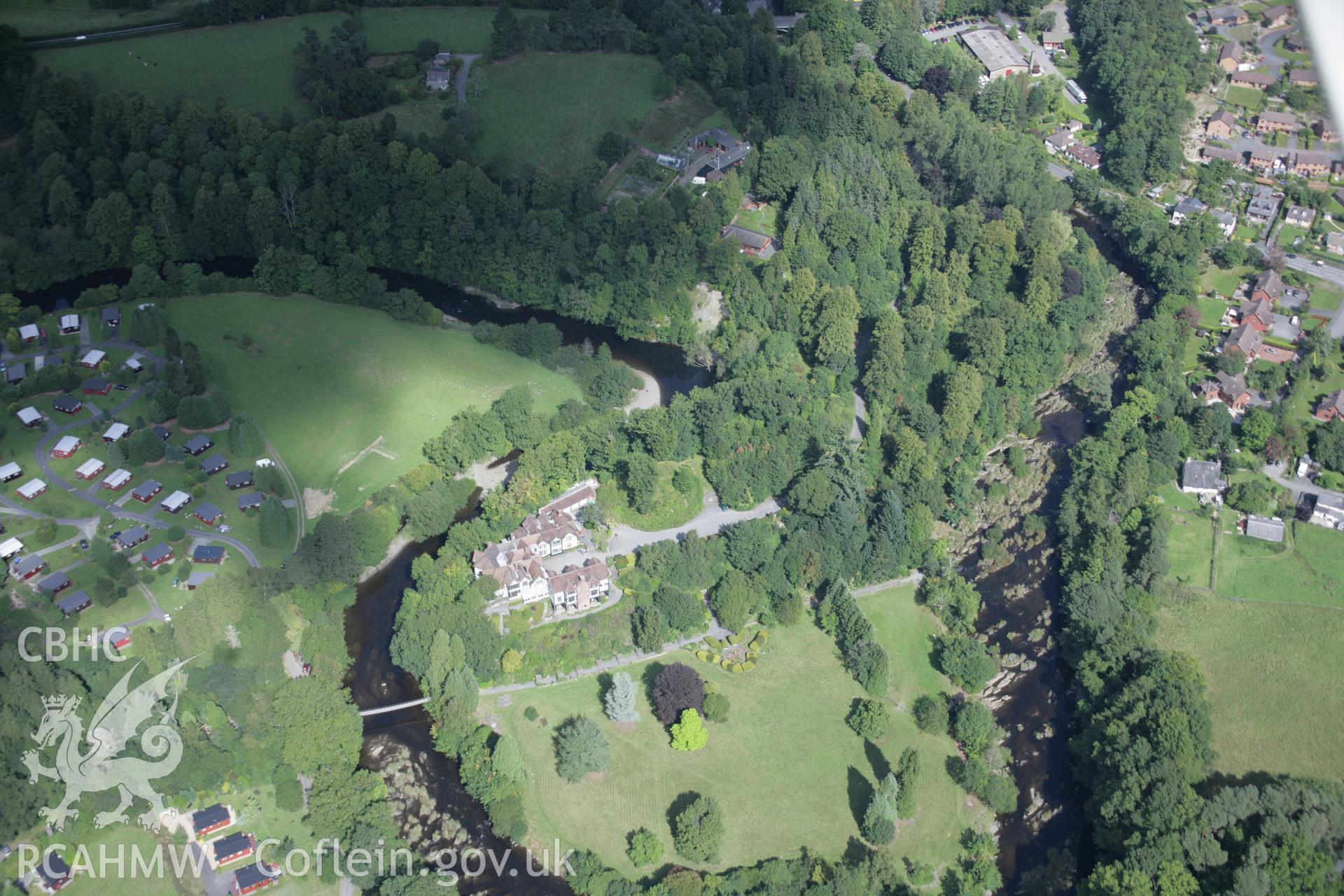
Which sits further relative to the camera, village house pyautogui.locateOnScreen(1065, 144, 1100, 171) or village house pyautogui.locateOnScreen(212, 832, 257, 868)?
village house pyautogui.locateOnScreen(1065, 144, 1100, 171)

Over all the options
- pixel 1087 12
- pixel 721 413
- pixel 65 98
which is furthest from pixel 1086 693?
pixel 65 98

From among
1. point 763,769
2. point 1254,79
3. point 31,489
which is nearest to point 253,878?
point 763,769

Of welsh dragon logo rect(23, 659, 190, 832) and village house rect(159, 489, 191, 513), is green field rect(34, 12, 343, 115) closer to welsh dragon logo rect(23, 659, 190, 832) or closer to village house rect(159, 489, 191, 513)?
village house rect(159, 489, 191, 513)

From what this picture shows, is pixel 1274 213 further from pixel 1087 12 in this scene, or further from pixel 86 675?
pixel 86 675

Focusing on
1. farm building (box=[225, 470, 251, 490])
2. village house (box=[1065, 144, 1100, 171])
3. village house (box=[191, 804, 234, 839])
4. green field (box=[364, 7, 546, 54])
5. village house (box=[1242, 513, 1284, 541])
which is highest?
green field (box=[364, 7, 546, 54])

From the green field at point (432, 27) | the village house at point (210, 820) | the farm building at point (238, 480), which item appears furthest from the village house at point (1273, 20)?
the village house at point (210, 820)

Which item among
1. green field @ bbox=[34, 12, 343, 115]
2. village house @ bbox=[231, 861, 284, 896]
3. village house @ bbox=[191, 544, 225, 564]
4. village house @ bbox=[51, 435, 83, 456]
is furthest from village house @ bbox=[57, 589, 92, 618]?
green field @ bbox=[34, 12, 343, 115]

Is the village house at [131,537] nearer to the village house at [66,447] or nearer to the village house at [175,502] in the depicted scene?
the village house at [175,502]
